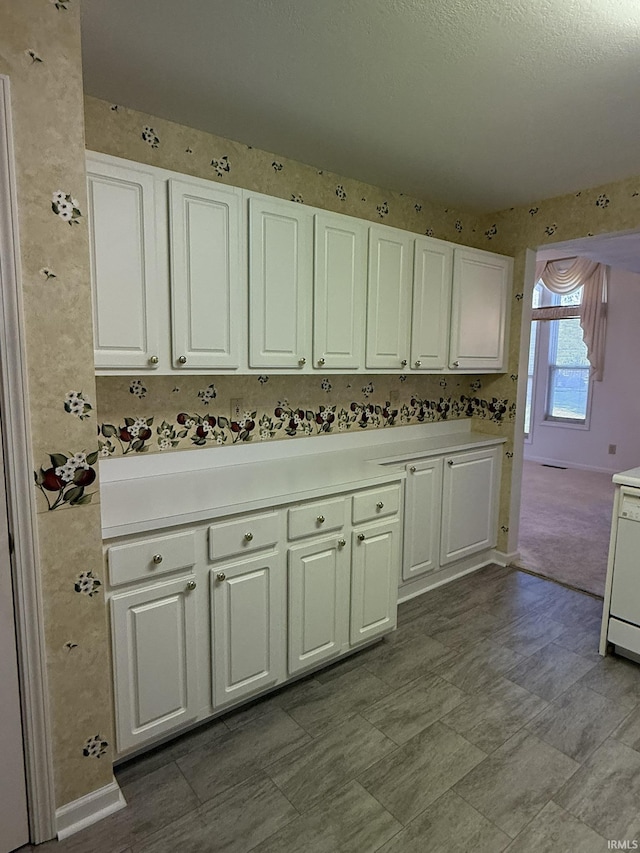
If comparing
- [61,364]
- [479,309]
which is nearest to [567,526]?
[479,309]

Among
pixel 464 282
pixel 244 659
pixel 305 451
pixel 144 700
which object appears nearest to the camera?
pixel 144 700

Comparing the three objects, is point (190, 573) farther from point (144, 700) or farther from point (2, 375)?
point (2, 375)

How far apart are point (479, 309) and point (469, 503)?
1266 millimetres

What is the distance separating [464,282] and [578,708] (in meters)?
2.33

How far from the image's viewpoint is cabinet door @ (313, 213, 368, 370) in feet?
8.00

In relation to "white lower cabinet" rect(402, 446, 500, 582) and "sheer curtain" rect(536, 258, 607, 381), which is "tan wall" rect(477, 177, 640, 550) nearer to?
"white lower cabinet" rect(402, 446, 500, 582)

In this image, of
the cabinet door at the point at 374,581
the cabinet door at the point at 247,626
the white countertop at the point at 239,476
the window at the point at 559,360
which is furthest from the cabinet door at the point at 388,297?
the window at the point at 559,360

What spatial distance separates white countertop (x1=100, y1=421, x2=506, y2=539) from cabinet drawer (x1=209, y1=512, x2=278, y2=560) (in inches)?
1.9

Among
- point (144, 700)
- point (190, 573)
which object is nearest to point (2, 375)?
point (190, 573)

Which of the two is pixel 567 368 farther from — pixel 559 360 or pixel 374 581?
pixel 374 581

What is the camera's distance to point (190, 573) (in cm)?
179

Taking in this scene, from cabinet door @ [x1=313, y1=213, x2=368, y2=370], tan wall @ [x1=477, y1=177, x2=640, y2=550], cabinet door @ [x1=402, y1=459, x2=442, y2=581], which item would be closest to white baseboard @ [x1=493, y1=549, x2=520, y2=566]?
tan wall @ [x1=477, y1=177, x2=640, y2=550]

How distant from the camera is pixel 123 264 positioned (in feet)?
6.08

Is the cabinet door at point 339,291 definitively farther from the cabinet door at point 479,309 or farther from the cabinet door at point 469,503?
the cabinet door at point 469,503
